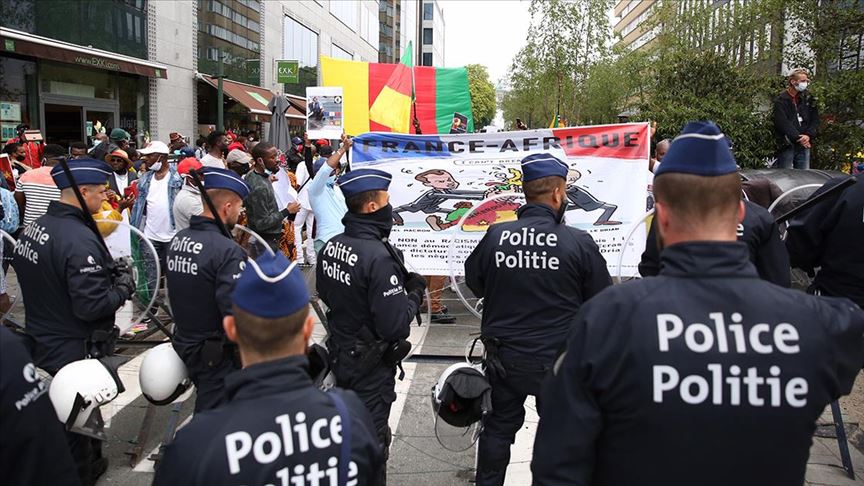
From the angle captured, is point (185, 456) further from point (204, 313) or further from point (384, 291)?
point (204, 313)

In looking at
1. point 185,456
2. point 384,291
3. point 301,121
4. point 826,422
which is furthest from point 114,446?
point 301,121

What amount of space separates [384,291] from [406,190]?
3220 millimetres

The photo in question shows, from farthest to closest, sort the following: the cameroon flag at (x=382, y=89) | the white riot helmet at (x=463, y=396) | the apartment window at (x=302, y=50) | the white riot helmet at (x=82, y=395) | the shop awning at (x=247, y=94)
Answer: the apartment window at (x=302, y=50) → the shop awning at (x=247, y=94) → the cameroon flag at (x=382, y=89) → the white riot helmet at (x=463, y=396) → the white riot helmet at (x=82, y=395)

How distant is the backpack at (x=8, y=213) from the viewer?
6719mm

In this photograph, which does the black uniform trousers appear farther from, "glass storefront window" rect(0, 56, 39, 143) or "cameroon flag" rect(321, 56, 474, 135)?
"glass storefront window" rect(0, 56, 39, 143)

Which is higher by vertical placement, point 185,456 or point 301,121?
point 301,121

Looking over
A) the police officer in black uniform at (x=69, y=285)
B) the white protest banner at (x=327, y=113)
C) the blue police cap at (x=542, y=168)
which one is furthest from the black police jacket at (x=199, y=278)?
the white protest banner at (x=327, y=113)

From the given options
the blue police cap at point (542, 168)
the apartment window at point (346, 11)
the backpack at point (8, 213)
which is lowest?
the backpack at point (8, 213)

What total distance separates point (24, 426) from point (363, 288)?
1.74 m

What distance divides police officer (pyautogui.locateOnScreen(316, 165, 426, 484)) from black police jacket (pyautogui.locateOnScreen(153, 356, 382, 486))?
5.23 feet

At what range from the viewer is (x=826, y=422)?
4.72 metres

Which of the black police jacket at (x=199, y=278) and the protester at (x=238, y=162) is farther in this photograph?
the protester at (x=238, y=162)

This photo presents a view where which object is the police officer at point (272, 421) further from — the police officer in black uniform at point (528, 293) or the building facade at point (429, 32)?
the building facade at point (429, 32)

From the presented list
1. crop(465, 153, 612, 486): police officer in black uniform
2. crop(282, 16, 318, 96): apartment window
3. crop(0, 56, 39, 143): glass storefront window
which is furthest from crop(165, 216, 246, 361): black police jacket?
crop(282, 16, 318, 96): apartment window
